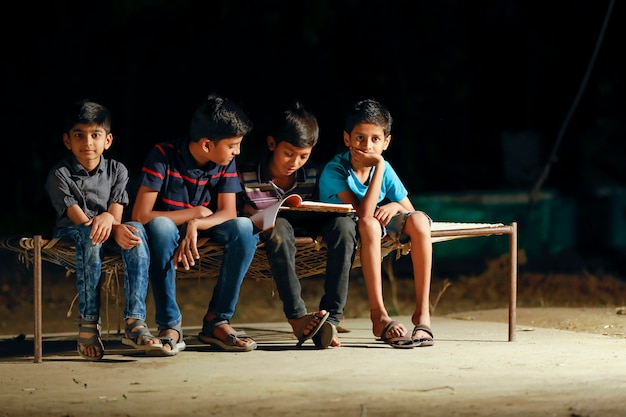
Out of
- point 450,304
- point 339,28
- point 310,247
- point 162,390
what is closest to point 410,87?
point 339,28

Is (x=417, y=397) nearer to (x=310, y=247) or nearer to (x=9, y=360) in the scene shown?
(x=310, y=247)

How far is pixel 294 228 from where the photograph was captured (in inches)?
206

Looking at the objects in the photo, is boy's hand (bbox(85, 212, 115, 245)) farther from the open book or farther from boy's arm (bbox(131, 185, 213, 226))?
the open book

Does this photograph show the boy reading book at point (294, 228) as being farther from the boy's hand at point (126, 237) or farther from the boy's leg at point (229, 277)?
the boy's hand at point (126, 237)

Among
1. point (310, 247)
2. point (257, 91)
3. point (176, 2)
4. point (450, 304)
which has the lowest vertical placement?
point (450, 304)

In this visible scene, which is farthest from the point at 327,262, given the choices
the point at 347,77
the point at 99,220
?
the point at 347,77

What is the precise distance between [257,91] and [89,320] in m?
7.36

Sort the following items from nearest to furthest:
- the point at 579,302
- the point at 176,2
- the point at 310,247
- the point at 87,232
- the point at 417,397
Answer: the point at 417,397 < the point at 87,232 < the point at 310,247 < the point at 579,302 < the point at 176,2

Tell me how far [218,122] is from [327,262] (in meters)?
0.75

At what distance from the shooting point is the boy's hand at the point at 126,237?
472 centimetres

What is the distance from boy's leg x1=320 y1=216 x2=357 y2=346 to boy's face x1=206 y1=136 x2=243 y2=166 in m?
0.52

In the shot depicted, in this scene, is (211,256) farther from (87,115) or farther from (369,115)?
(369,115)

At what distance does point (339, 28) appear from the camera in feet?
40.9

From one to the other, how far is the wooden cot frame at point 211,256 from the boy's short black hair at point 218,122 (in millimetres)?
456
